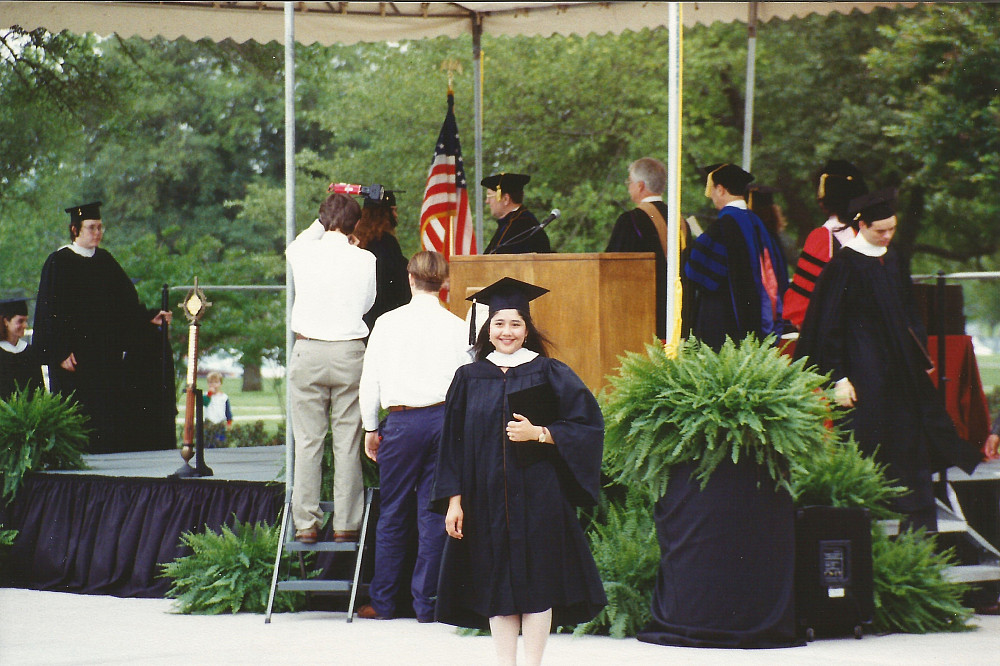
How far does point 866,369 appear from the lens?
739 centimetres

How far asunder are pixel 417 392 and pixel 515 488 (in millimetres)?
1828

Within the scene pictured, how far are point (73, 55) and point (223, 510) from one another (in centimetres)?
1542

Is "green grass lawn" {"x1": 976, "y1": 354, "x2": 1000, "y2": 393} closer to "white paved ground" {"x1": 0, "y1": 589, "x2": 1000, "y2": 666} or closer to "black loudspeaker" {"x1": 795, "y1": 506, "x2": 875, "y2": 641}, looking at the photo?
"black loudspeaker" {"x1": 795, "y1": 506, "x2": 875, "y2": 641}

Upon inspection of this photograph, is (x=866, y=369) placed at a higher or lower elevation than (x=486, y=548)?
higher

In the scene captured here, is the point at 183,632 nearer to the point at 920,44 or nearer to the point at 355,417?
the point at 355,417

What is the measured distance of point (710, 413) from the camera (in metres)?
6.54

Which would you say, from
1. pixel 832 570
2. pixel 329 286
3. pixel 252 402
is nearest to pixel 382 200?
pixel 329 286

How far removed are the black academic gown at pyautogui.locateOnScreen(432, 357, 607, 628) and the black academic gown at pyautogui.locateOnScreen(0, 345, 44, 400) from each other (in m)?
6.61

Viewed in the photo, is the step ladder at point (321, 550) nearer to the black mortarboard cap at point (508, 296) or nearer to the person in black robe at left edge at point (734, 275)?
the person in black robe at left edge at point (734, 275)

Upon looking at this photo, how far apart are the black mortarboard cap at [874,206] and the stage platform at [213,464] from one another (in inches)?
149

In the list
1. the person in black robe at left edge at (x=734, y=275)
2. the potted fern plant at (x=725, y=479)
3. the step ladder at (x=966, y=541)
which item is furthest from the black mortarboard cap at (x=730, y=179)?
the step ladder at (x=966, y=541)

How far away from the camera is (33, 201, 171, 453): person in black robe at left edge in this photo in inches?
→ 462

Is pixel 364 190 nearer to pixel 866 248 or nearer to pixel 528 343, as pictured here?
pixel 528 343

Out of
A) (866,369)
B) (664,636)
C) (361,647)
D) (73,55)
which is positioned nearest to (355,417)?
(361,647)
